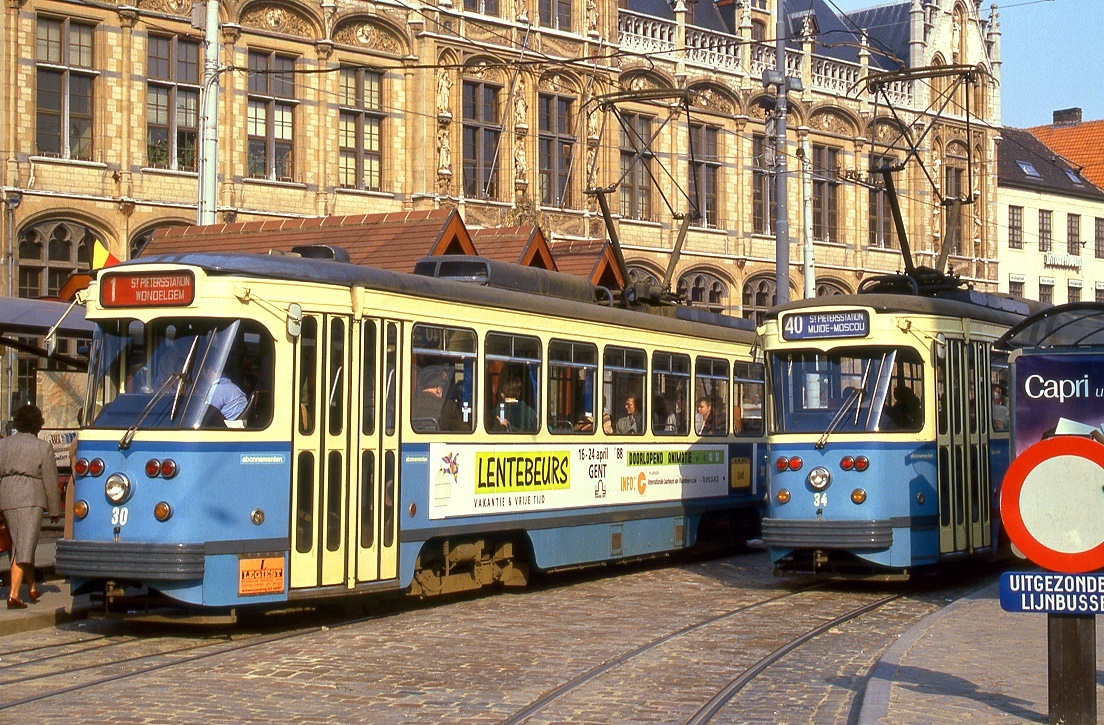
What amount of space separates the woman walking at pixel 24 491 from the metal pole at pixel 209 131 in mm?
6219

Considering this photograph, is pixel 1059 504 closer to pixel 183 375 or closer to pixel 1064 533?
pixel 1064 533

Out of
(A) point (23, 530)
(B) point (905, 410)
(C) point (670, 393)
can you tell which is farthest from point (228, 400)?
(C) point (670, 393)

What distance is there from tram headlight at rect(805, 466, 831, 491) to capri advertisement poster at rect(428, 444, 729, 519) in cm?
228

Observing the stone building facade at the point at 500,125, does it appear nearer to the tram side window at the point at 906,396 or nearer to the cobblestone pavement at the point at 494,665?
the tram side window at the point at 906,396

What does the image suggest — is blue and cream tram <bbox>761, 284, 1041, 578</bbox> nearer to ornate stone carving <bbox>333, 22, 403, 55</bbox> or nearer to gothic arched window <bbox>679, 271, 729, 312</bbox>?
ornate stone carving <bbox>333, 22, 403, 55</bbox>

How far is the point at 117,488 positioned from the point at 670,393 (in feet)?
25.2

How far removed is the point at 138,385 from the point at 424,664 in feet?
10.2

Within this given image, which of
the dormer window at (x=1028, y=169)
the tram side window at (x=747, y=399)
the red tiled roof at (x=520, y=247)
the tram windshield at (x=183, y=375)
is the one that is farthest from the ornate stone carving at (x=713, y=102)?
the tram windshield at (x=183, y=375)

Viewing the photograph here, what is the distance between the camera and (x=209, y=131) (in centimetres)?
1906

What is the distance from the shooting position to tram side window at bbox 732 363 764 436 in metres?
19.6

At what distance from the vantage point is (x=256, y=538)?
11859 mm

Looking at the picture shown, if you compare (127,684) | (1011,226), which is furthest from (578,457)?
(1011,226)

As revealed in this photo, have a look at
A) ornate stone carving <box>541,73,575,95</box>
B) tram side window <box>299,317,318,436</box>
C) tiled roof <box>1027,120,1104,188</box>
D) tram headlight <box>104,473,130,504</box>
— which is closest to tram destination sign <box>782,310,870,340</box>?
tram side window <box>299,317,318,436</box>

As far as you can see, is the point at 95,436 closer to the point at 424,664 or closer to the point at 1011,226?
the point at 424,664
